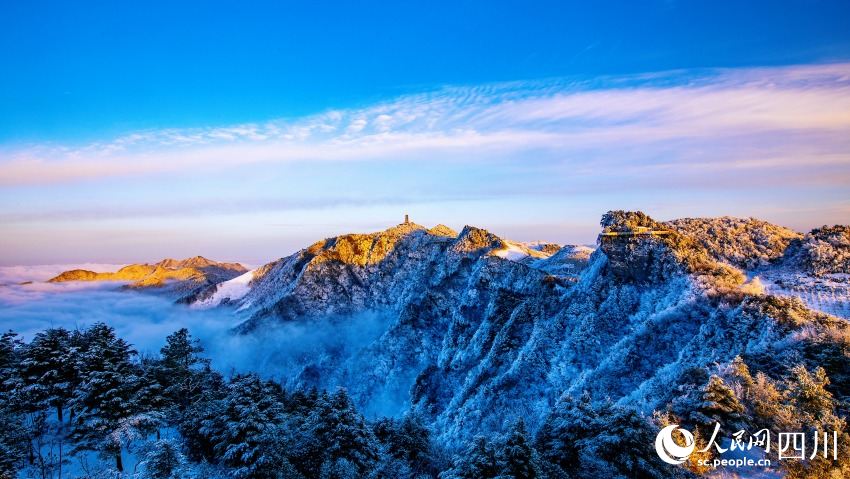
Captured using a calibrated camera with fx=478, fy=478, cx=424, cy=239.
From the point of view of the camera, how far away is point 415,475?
3453 centimetres

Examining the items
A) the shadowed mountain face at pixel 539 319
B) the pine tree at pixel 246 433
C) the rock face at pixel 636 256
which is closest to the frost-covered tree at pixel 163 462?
the pine tree at pixel 246 433

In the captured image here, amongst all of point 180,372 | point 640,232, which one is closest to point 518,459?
point 640,232

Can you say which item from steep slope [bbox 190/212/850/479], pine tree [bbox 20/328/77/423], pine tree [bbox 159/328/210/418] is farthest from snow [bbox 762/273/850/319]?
pine tree [bbox 20/328/77/423]

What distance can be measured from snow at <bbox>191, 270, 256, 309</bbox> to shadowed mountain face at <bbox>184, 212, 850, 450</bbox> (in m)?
20.8

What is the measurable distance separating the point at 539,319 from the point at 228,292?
317 feet

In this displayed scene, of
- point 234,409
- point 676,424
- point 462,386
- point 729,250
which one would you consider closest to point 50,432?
point 234,409

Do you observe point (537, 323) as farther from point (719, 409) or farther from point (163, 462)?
point (163, 462)

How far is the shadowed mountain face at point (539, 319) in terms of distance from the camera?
3603cm

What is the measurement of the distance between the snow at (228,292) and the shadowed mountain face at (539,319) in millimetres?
20824

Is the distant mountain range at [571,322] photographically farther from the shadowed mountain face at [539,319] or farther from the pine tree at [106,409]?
the pine tree at [106,409]

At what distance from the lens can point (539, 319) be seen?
58.4 m

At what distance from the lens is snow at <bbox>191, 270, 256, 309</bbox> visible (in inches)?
4970

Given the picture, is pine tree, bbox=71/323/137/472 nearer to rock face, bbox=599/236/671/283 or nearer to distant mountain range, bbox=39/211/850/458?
distant mountain range, bbox=39/211/850/458

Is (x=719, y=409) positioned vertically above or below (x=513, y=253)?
below
